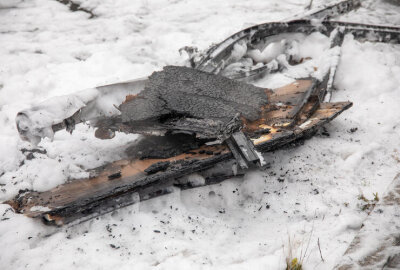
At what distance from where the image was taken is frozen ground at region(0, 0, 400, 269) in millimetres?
1877

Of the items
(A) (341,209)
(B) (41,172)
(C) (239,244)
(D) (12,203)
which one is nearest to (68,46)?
(B) (41,172)

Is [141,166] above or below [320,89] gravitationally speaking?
below

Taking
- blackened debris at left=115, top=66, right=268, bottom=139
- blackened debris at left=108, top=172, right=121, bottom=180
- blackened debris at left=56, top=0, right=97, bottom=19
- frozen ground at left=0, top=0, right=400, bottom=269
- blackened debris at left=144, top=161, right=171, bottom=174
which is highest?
blackened debris at left=115, top=66, right=268, bottom=139

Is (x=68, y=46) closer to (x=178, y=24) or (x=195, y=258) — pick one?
(x=178, y=24)

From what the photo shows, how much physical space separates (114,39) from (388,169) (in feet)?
13.8

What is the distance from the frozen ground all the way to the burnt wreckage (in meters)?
0.12

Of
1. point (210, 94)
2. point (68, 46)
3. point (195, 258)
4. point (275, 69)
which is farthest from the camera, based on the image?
point (68, 46)

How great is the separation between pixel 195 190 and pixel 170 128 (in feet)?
1.79

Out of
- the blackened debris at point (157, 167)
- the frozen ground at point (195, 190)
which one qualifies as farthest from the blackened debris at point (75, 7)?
the blackened debris at point (157, 167)

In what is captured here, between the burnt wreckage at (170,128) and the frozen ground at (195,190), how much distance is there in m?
0.12

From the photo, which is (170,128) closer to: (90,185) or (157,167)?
(157,167)

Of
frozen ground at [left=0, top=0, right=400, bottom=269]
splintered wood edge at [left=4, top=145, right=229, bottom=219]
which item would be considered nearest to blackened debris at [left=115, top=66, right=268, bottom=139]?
splintered wood edge at [left=4, top=145, right=229, bottom=219]

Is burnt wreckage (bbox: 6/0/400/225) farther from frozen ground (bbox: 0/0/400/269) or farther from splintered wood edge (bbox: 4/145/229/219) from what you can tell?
frozen ground (bbox: 0/0/400/269)

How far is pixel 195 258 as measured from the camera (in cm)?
184
